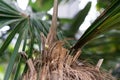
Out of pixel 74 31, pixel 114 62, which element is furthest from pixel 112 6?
pixel 114 62

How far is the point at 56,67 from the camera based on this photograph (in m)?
0.79

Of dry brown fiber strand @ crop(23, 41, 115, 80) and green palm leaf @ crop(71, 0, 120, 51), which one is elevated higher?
green palm leaf @ crop(71, 0, 120, 51)

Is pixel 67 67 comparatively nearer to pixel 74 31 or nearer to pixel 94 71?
pixel 94 71

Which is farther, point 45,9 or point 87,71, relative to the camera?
point 45,9

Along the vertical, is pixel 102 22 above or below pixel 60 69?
above

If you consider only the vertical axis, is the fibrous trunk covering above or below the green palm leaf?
below

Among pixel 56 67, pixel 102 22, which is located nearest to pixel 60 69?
pixel 56 67

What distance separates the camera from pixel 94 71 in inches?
33.6

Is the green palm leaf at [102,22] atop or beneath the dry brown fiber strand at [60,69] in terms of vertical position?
atop

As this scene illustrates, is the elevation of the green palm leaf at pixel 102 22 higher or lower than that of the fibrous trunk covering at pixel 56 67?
higher

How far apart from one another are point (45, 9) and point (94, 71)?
79 centimetres

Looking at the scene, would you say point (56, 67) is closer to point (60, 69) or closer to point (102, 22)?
point (60, 69)

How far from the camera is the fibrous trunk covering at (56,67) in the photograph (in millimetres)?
775

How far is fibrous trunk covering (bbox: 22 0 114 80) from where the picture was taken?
0.78 m
